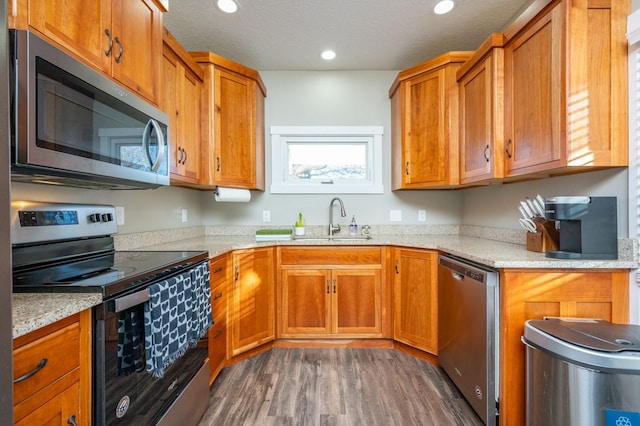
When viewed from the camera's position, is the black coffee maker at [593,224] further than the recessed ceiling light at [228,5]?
No

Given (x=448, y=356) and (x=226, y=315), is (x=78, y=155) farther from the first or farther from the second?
(x=448, y=356)

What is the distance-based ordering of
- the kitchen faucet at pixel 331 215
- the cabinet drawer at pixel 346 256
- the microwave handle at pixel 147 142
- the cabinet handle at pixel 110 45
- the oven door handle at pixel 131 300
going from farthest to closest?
the kitchen faucet at pixel 331 215 < the cabinet drawer at pixel 346 256 < the microwave handle at pixel 147 142 < the cabinet handle at pixel 110 45 < the oven door handle at pixel 131 300

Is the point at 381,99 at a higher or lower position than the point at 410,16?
lower

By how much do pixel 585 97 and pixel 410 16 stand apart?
133 cm

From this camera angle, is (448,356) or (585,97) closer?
(585,97)

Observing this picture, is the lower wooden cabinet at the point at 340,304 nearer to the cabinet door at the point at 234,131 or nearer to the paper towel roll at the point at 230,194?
the paper towel roll at the point at 230,194

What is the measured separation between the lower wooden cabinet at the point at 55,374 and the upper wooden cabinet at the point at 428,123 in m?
2.39

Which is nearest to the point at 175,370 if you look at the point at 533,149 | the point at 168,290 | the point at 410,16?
the point at 168,290

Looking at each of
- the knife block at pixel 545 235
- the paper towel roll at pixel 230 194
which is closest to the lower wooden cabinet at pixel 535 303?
the knife block at pixel 545 235

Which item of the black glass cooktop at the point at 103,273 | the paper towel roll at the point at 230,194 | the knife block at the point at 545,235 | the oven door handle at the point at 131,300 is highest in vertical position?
the paper towel roll at the point at 230,194

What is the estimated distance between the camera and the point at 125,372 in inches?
39.6

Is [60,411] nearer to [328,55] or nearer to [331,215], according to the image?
[331,215]

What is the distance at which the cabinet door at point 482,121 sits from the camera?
1.86 meters

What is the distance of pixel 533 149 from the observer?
5.30 feet
